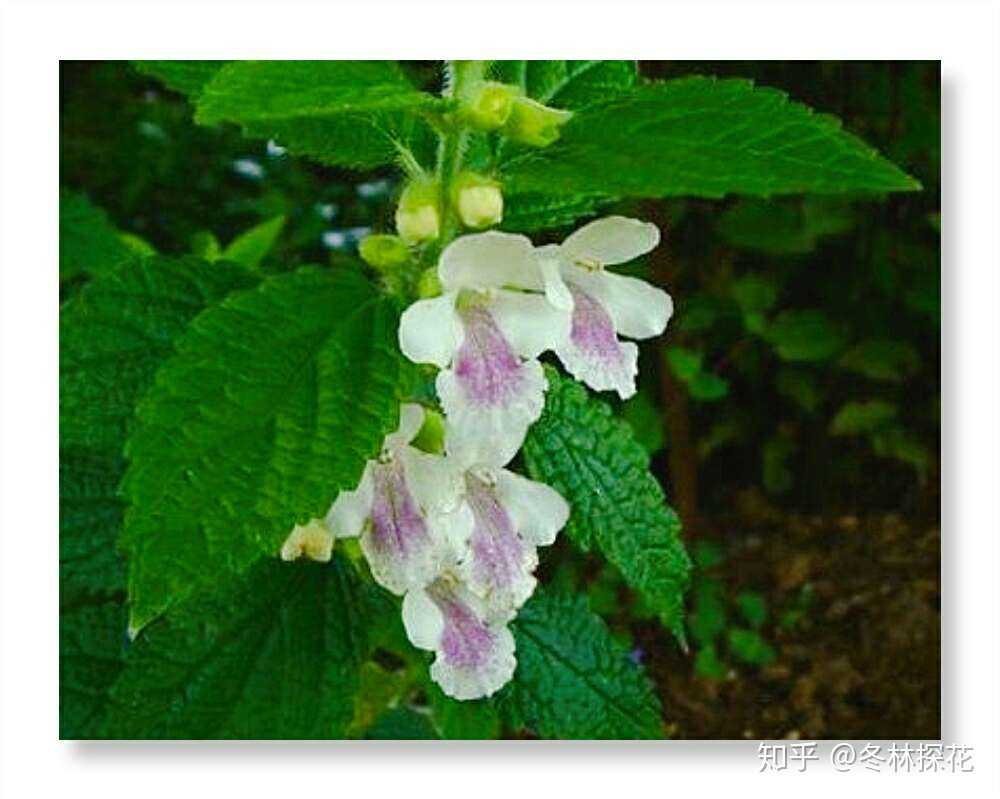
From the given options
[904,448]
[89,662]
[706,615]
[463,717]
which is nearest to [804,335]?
[904,448]

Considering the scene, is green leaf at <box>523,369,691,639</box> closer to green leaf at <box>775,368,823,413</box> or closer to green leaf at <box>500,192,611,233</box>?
green leaf at <box>500,192,611,233</box>

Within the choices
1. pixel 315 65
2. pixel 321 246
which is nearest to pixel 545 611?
pixel 315 65

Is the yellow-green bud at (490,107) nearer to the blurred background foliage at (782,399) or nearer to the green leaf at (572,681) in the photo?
the green leaf at (572,681)

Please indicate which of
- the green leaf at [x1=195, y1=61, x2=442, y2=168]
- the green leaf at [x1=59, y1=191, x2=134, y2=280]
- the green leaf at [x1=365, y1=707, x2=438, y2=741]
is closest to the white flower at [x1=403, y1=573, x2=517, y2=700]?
the green leaf at [x1=195, y1=61, x2=442, y2=168]

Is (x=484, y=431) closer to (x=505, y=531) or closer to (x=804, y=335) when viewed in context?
(x=505, y=531)

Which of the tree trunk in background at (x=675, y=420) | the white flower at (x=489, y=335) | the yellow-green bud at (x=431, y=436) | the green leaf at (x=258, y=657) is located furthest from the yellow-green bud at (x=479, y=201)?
the tree trunk in background at (x=675, y=420)
